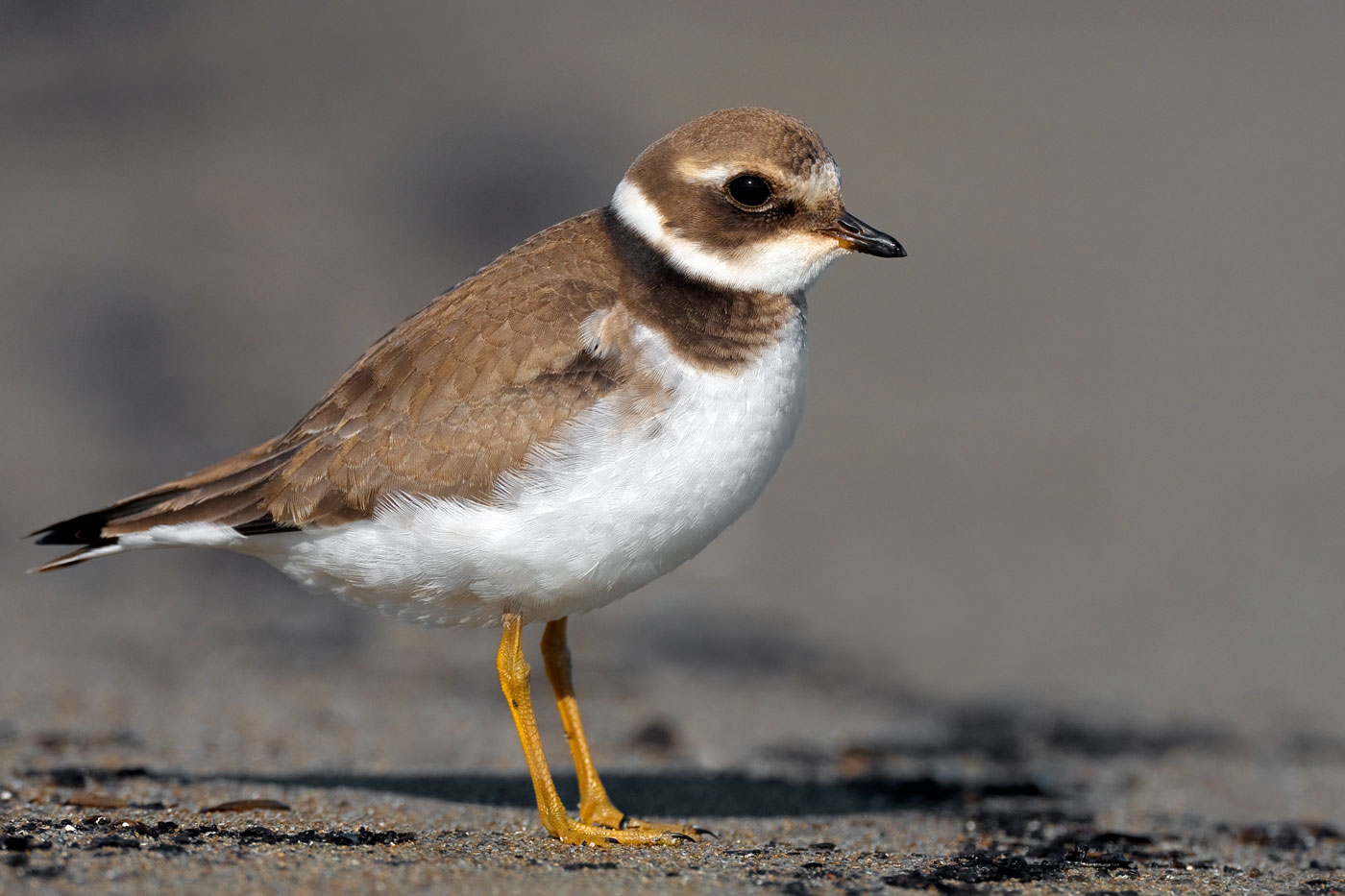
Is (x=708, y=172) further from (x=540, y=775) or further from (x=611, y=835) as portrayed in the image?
(x=611, y=835)

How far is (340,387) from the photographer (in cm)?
643

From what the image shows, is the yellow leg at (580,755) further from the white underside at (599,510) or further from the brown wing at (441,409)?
the brown wing at (441,409)

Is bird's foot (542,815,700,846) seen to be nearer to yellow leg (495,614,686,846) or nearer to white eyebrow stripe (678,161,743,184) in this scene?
yellow leg (495,614,686,846)

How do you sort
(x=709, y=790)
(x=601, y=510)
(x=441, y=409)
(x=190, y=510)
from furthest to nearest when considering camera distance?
(x=709, y=790), (x=190, y=510), (x=441, y=409), (x=601, y=510)

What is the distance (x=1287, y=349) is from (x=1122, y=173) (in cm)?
402

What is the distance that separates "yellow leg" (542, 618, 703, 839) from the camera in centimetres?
646

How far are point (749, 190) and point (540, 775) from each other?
255 cm

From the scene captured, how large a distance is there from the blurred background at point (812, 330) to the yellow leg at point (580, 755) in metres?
1.09

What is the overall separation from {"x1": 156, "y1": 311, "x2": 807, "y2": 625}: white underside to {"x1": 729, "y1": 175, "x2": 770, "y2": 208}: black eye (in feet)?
1.77

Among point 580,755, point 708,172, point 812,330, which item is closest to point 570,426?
point 708,172

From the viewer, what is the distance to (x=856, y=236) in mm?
6152

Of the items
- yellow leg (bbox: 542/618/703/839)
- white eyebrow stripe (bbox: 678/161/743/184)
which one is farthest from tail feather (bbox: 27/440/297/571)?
white eyebrow stripe (bbox: 678/161/743/184)

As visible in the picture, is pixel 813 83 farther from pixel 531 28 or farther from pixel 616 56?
pixel 531 28

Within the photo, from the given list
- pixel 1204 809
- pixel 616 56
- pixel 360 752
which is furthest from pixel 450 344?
pixel 616 56
